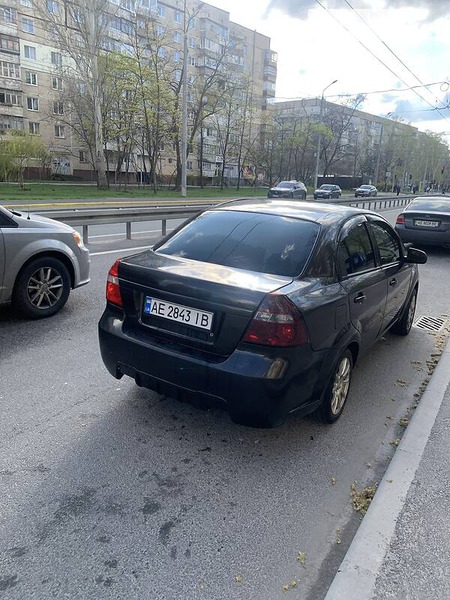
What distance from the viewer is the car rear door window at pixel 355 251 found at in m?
3.36

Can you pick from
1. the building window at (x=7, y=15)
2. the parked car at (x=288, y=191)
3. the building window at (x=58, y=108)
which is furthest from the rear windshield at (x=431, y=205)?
the building window at (x=7, y=15)

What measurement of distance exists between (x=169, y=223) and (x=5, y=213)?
12.1 m

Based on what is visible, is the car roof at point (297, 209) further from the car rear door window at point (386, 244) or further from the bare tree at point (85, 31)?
the bare tree at point (85, 31)

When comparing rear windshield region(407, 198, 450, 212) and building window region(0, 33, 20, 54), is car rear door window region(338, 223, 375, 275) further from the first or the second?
building window region(0, 33, 20, 54)

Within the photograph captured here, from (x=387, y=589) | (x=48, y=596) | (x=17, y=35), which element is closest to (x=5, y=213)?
(x=48, y=596)

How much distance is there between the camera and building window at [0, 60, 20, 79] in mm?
49281

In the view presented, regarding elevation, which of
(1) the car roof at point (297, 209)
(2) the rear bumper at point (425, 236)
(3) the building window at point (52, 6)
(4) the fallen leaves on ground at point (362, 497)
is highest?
(3) the building window at point (52, 6)

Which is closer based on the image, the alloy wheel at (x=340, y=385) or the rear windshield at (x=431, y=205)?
the alloy wheel at (x=340, y=385)

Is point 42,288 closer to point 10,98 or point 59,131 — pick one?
point 10,98

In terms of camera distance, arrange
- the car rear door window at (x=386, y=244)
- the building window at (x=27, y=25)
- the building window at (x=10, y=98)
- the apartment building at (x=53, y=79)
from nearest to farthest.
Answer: the car rear door window at (x=386, y=244), the apartment building at (x=53, y=79), the building window at (x=10, y=98), the building window at (x=27, y=25)

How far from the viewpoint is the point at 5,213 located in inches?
196

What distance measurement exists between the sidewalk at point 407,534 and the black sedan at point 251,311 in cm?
63

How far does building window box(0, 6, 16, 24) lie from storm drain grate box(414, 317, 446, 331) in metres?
55.8

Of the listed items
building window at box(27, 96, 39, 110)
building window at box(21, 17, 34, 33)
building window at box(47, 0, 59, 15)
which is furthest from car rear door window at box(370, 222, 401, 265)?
building window at box(21, 17, 34, 33)
